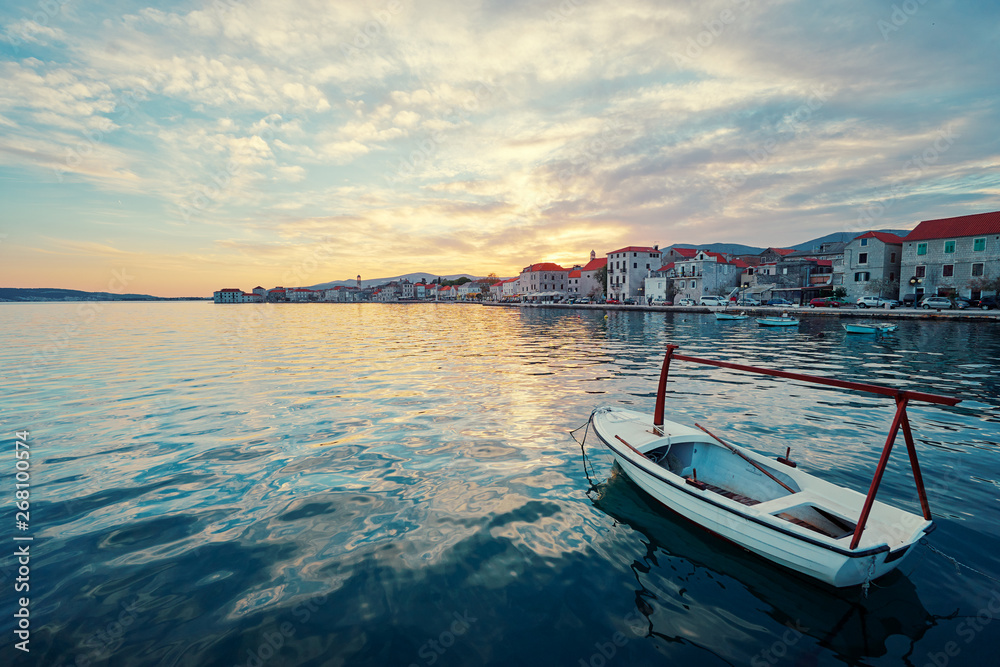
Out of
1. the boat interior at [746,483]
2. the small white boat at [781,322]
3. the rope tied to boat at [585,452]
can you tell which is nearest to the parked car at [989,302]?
the small white boat at [781,322]

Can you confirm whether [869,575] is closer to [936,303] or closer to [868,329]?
[868,329]

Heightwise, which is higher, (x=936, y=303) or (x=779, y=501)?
(x=936, y=303)

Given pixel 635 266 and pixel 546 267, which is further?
pixel 546 267

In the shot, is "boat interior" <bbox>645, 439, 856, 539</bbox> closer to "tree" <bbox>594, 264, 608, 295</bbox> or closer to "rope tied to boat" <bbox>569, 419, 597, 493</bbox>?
"rope tied to boat" <bbox>569, 419, 597, 493</bbox>

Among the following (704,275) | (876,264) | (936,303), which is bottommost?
(936,303)

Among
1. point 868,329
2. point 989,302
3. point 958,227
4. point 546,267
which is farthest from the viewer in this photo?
point 546,267

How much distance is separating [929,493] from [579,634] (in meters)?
8.46

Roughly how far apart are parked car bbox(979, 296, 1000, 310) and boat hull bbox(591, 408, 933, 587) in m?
65.9

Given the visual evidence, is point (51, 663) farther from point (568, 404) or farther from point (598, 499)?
point (568, 404)

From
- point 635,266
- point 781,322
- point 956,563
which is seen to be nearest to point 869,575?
point 956,563

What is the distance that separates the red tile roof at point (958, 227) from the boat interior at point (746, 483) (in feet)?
217

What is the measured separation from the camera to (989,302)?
48.5 m

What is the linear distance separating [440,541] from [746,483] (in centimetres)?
589

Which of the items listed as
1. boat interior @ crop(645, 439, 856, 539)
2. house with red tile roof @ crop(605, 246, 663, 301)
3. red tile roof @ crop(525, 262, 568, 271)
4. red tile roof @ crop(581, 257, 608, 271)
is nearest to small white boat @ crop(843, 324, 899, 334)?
boat interior @ crop(645, 439, 856, 539)
